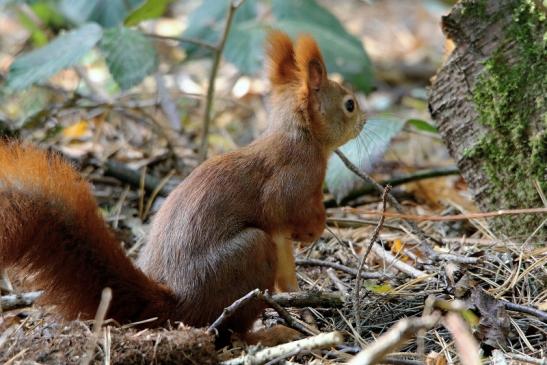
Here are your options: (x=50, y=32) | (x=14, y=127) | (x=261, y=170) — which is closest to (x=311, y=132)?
(x=261, y=170)

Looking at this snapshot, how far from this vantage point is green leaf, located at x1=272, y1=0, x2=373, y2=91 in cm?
402

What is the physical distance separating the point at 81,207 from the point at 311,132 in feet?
3.24

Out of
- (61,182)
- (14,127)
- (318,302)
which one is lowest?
(318,302)

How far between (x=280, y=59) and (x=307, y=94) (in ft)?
0.57

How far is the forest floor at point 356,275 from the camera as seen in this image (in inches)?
75.2

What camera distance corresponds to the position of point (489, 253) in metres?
2.70

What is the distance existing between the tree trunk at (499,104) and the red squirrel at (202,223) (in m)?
0.46

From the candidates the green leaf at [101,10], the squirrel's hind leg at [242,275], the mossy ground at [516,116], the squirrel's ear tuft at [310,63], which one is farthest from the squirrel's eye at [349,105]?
the green leaf at [101,10]

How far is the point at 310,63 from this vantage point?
2801 mm

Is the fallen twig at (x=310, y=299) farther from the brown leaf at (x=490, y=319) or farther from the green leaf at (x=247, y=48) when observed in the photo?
the green leaf at (x=247, y=48)

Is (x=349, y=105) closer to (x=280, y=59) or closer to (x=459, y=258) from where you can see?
(x=280, y=59)

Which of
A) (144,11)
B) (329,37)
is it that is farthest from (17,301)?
(329,37)

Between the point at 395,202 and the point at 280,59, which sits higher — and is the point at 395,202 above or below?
below

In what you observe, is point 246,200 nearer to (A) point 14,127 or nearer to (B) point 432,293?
(B) point 432,293
